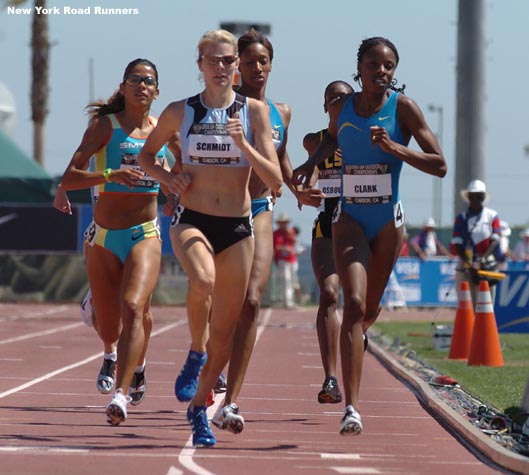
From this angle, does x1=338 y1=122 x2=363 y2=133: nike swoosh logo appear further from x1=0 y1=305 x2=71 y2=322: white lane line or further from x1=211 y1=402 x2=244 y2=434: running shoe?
x1=0 y1=305 x2=71 y2=322: white lane line

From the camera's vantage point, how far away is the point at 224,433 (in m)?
10.5

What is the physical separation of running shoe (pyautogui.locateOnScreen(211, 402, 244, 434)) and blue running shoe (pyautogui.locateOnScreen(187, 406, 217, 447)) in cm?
13

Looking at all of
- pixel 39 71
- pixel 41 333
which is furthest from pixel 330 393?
pixel 39 71

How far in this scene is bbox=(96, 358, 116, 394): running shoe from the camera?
11438mm

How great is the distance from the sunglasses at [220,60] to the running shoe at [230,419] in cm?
207

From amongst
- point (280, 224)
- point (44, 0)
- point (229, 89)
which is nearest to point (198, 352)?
point (229, 89)

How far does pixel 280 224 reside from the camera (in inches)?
1491

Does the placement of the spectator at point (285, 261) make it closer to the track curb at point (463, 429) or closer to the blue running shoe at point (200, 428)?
the track curb at point (463, 429)

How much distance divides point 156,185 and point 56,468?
3054 mm

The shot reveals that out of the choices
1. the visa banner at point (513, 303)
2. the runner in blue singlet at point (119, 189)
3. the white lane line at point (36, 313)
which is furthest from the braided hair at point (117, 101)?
the white lane line at point (36, 313)

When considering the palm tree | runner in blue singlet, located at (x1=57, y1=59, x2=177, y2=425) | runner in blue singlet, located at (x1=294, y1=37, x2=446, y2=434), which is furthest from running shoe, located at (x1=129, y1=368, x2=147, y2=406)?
the palm tree

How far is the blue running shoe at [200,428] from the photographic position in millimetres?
9430

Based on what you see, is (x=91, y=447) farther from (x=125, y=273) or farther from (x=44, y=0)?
(x=44, y=0)

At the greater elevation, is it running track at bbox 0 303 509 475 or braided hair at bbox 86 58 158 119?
braided hair at bbox 86 58 158 119
